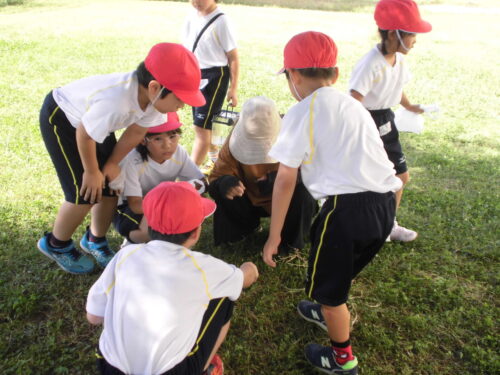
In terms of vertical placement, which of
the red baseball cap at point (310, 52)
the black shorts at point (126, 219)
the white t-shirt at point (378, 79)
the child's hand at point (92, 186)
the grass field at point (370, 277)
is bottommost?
the grass field at point (370, 277)

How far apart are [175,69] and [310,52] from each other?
23.6 inches

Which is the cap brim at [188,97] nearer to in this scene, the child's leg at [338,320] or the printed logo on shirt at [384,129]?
the child's leg at [338,320]

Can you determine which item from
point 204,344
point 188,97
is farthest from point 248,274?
point 188,97

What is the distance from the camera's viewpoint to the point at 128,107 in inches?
82.7

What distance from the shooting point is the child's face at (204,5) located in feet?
12.4

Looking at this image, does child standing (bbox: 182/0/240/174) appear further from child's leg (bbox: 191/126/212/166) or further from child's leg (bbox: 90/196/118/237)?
child's leg (bbox: 90/196/118/237)

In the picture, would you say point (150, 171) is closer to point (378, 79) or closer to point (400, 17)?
point (378, 79)

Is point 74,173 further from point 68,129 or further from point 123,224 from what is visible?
point 123,224

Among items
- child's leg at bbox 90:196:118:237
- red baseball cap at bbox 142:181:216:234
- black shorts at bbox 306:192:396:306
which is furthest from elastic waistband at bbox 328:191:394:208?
child's leg at bbox 90:196:118:237

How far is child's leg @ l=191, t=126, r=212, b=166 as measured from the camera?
13.5 feet

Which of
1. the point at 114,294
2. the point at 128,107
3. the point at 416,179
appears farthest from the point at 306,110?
the point at 416,179

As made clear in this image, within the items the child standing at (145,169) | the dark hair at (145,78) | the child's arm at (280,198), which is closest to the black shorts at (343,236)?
the child's arm at (280,198)

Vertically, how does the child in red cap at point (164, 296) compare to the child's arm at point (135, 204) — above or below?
above

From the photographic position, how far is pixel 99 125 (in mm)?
2053
